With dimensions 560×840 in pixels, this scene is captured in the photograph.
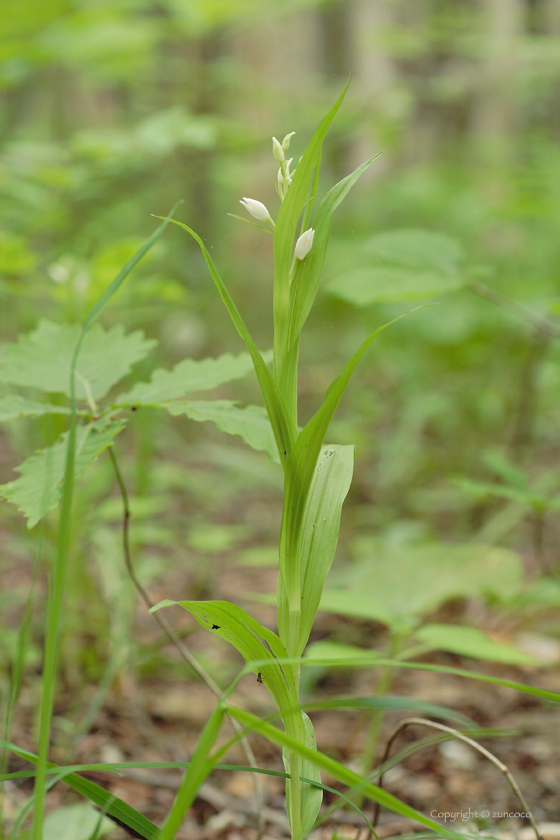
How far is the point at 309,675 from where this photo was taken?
1.52m

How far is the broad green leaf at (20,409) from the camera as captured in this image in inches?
30.8

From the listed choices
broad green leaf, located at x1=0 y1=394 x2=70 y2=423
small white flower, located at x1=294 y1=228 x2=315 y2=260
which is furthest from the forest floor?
small white flower, located at x1=294 y1=228 x2=315 y2=260

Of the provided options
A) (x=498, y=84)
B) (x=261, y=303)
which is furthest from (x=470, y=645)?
(x=498, y=84)

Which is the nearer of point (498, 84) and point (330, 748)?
point (330, 748)

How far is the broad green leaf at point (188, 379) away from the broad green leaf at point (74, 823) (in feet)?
2.08

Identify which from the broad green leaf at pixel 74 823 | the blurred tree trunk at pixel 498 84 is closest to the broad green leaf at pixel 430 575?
the broad green leaf at pixel 74 823

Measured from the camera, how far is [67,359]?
977mm

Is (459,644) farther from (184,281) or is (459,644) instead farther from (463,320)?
(184,281)

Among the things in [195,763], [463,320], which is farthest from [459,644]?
[463,320]

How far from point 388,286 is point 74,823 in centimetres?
113

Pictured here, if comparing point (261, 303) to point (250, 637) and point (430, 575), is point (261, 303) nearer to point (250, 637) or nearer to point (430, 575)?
point (430, 575)

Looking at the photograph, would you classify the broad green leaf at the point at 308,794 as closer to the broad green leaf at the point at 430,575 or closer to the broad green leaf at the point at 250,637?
the broad green leaf at the point at 250,637

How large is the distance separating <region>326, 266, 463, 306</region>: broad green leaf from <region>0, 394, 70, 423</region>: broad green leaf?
663 mm

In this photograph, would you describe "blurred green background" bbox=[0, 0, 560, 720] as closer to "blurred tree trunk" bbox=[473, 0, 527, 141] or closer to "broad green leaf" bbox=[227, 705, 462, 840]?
"blurred tree trunk" bbox=[473, 0, 527, 141]
